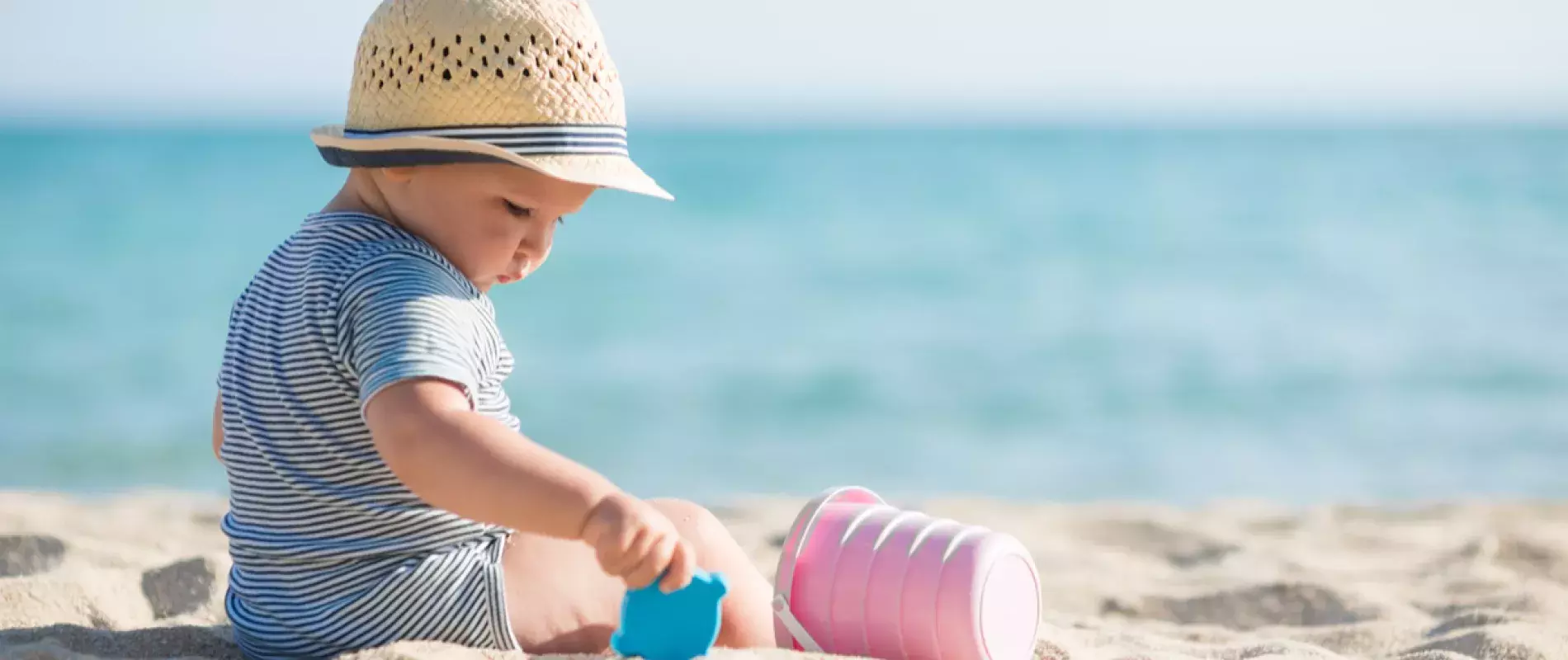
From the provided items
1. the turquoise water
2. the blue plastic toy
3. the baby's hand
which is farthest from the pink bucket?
the turquoise water

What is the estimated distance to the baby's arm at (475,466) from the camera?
1.76 m

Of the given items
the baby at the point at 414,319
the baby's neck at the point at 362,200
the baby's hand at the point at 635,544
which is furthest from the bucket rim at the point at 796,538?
the baby's neck at the point at 362,200

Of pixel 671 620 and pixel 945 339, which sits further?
pixel 945 339

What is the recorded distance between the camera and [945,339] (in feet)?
36.1

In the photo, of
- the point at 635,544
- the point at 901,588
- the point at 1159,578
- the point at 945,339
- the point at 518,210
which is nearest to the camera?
the point at 635,544

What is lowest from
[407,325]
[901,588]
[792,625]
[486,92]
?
[792,625]

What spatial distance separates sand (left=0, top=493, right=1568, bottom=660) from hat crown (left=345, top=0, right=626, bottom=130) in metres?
0.75

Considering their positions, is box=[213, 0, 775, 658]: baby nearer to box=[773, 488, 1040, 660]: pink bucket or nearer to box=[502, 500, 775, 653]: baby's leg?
box=[502, 500, 775, 653]: baby's leg

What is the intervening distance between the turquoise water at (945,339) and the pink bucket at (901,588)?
13.8ft

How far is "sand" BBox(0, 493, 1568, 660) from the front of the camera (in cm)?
278

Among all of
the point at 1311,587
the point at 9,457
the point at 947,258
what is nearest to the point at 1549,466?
the point at 1311,587

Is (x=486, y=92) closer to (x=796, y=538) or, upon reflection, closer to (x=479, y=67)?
(x=479, y=67)

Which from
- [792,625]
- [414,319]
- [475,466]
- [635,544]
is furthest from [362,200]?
[792,625]

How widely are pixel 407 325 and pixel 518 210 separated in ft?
1.10
